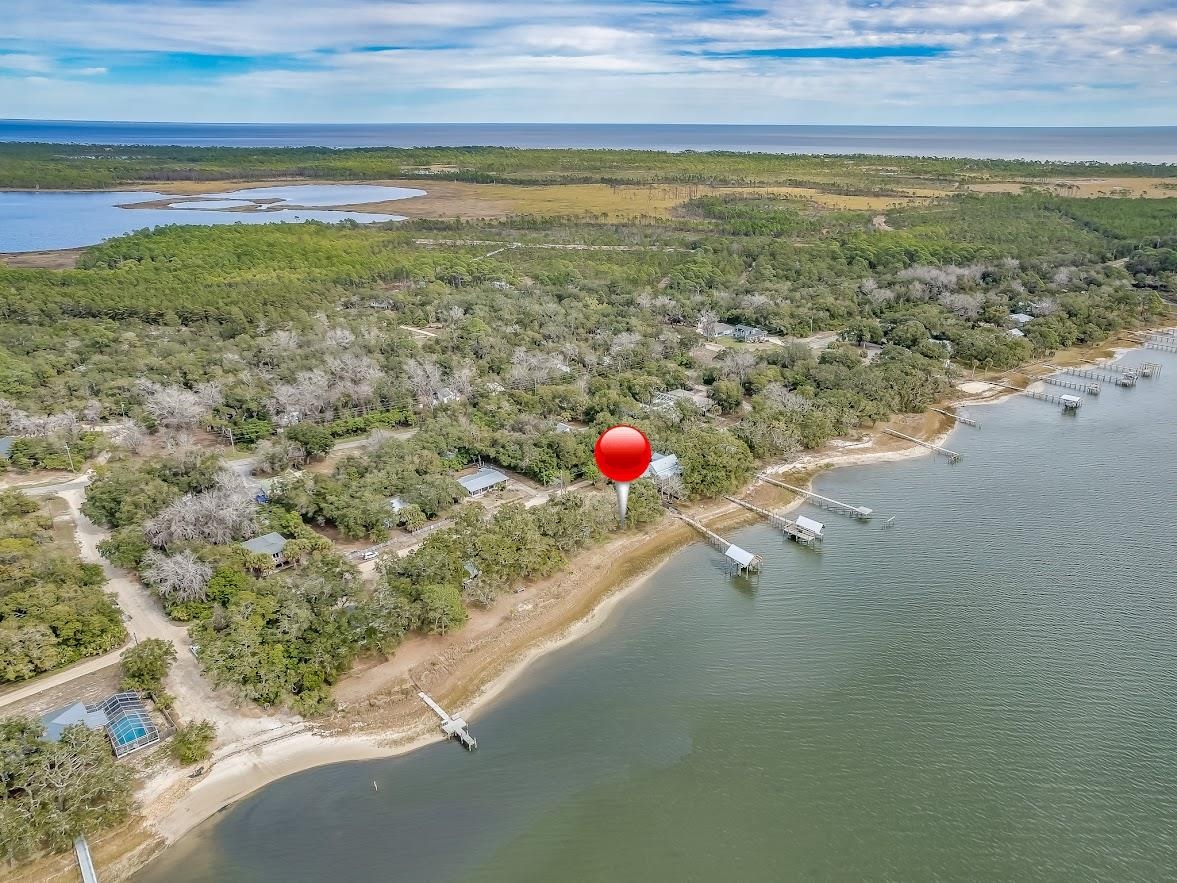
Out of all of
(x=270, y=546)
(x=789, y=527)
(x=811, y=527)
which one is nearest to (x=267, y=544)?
(x=270, y=546)

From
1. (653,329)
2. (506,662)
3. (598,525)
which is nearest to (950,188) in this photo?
(653,329)

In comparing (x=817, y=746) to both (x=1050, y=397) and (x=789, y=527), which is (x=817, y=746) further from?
(x=1050, y=397)

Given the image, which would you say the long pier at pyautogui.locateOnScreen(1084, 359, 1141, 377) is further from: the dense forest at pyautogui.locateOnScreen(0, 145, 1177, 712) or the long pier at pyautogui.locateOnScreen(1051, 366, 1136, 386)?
the dense forest at pyautogui.locateOnScreen(0, 145, 1177, 712)

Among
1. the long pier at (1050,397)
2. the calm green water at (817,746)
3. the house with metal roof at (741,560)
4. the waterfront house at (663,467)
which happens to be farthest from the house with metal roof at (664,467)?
the long pier at (1050,397)

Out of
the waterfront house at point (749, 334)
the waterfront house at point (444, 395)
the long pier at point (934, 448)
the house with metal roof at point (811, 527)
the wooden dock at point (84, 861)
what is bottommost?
the wooden dock at point (84, 861)

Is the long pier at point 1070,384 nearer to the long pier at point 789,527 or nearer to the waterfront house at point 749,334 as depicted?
the waterfront house at point 749,334
